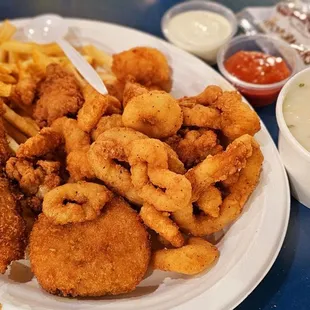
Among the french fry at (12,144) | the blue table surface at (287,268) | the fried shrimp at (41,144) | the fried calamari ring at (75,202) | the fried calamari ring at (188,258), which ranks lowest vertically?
the blue table surface at (287,268)

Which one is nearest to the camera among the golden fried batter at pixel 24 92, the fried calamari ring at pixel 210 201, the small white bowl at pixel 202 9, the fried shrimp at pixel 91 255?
the fried shrimp at pixel 91 255

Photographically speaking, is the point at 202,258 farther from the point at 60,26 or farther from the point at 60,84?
the point at 60,26

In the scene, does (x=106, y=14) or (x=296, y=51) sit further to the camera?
(x=106, y=14)

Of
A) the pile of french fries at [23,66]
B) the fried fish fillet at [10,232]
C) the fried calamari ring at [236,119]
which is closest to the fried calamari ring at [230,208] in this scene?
the fried calamari ring at [236,119]

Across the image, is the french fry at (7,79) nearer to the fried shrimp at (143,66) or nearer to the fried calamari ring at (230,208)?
the fried shrimp at (143,66)

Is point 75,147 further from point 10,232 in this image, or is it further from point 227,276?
point 227,276

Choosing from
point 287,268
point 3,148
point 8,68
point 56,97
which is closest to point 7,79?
point 8,68

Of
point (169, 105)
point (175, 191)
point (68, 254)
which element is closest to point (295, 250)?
point (175, 191)

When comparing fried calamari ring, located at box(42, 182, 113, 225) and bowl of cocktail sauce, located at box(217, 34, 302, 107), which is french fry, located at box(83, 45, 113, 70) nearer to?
bowl of cocktail sauce, located at box(217, 34, 302, 107)
